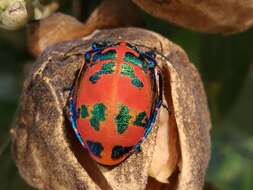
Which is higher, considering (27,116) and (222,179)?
(27,116)

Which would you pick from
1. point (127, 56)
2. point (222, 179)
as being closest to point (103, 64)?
point (127, 56)

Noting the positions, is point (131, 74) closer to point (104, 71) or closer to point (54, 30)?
point (104, 71)

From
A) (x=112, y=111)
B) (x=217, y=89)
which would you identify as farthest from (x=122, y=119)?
(x=217, y=89)

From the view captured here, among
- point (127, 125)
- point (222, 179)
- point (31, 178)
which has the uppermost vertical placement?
point (127, 125)

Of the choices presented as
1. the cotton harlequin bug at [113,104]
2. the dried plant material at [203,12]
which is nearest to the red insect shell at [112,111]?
the cotton harlequin bug at [113,104]

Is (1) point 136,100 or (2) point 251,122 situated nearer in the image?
(1) point 136,100

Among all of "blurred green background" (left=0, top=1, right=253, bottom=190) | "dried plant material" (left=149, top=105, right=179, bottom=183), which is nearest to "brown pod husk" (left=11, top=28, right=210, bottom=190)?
"dried plant material" (left=149, top=105, right=179, bottom=183)

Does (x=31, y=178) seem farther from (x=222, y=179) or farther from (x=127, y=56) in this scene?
(x=222, y=179)
